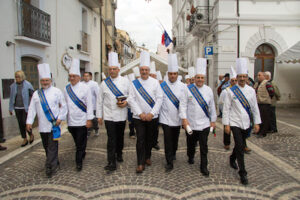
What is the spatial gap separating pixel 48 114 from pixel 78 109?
54cm

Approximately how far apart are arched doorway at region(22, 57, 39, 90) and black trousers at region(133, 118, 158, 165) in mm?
7788

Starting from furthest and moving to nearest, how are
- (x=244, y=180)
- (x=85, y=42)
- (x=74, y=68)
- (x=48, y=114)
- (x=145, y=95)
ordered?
(x=85, y=42) → (x=74, y=68) → (x=145, y=95) → (x=48, y=114) → (x=244, y=180)

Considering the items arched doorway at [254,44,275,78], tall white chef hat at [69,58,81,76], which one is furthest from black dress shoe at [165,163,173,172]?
arched doorway at [254,44,275,78]

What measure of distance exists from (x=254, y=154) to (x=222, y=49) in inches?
354

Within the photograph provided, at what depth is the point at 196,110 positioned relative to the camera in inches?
170

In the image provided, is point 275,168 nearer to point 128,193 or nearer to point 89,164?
point 128,193

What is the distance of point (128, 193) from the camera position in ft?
11.5

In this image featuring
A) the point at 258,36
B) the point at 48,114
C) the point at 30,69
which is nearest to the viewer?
the point at 48,114

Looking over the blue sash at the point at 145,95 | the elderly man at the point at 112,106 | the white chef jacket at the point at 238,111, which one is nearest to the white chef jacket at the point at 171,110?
the blue sash at the point at 145,95

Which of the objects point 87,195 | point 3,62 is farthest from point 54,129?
point 3,62

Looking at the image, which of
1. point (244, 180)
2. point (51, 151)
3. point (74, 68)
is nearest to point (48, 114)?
point (51, 151)

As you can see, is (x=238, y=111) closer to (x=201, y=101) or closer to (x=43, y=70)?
(x=201, y=101)

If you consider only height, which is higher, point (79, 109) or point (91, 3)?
point (91, 3)

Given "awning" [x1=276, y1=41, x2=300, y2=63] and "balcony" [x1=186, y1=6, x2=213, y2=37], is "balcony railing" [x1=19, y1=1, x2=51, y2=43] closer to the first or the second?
"balcony" [x1=186, y1=6, x2=213, y2=37]
